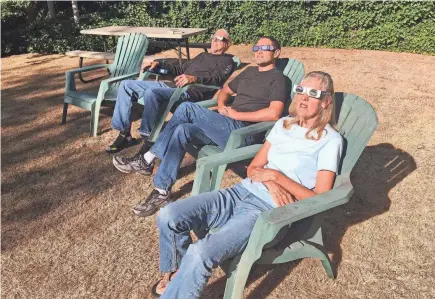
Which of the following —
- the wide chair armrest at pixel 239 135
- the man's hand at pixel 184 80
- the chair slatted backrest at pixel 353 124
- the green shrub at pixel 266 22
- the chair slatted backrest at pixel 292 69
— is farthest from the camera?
the green shrub at pixel 266 22

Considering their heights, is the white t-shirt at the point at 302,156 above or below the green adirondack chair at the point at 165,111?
above

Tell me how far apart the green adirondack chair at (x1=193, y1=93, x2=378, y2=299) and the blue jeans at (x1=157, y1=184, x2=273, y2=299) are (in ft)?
0.37

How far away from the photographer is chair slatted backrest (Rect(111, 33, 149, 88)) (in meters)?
5.12

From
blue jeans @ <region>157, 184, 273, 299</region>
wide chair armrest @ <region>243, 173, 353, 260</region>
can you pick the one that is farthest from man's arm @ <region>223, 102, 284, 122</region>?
wide chair armrest @ <region>243, 173, 353, 260</region>

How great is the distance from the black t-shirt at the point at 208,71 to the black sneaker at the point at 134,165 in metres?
0.90

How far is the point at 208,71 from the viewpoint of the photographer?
14.5ft

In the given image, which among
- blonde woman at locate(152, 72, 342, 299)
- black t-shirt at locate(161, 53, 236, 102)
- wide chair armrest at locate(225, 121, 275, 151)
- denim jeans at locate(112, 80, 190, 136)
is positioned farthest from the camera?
black t-shirt at locate(161, 53, 236, 102)

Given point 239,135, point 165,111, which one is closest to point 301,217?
point 239,135

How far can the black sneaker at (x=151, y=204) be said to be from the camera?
3.19 meters

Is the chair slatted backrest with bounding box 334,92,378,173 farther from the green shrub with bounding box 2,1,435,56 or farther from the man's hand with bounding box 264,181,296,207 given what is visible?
the green shrub with bounding box 2,1,435,56

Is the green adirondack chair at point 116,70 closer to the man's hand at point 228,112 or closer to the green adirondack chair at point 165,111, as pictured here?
the green adirondack chair at point 165,111

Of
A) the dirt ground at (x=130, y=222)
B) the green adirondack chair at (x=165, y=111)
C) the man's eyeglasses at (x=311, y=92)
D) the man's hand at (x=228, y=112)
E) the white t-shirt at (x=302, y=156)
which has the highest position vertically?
the man's eyeglasses at (x=311, y=92)

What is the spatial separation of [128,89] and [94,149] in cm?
81

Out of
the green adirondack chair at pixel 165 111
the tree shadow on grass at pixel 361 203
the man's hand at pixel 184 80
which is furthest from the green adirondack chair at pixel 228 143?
the man's hand at pixel 184 80
